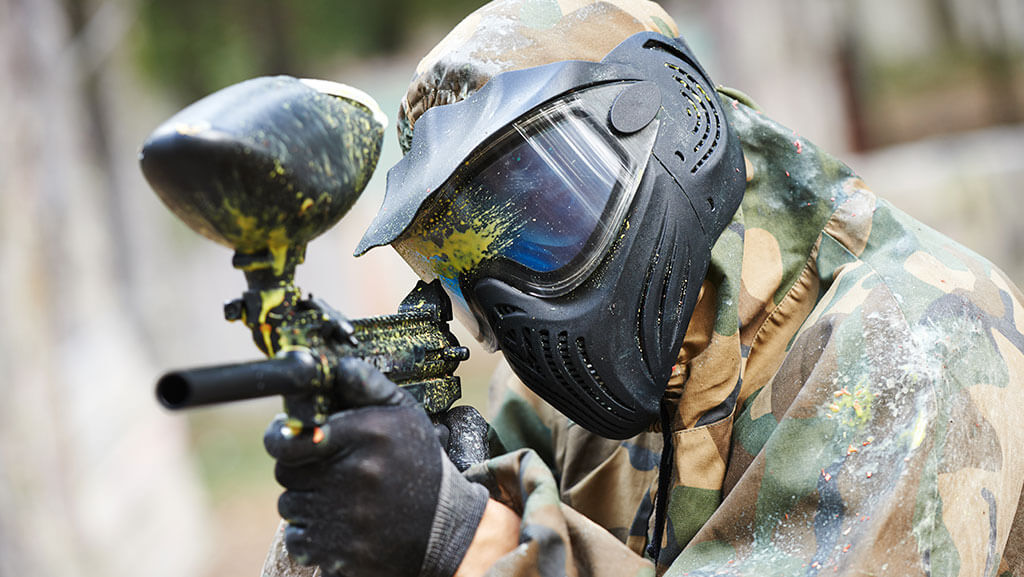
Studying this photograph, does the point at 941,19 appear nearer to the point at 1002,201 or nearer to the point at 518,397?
the point at 1002,201

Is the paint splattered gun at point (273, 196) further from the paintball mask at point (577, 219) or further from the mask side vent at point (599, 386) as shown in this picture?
the mask side vent at point (599, 386)

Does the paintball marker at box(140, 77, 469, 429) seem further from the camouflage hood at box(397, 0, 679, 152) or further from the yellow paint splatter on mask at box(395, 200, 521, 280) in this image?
the camouflage hood at box(397, 0, 679, 152)

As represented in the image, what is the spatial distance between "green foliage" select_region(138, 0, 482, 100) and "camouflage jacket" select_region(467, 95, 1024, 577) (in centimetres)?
885

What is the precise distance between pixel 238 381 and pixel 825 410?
1.06m

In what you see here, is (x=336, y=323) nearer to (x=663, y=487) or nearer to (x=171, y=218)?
(x=663, y=487)

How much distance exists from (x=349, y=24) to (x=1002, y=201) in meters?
6.62

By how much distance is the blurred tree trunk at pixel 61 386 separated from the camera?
588cm

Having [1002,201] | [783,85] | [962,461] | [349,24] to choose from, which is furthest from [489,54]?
[349,24]

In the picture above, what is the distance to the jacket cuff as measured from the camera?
1.62 m

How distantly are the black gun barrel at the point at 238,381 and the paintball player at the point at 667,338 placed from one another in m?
0.09

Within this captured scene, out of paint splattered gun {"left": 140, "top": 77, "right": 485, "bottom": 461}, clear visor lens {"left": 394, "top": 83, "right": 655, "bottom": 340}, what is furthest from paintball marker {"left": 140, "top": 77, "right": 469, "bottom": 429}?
clear visor lens {"left": 394, "top": 83, "right": 655, "bottom": 340}

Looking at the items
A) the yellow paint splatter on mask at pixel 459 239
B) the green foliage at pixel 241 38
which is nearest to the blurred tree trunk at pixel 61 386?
the green foliage at pixel 241 38

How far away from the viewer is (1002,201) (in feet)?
24.5

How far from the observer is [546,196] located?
1.96 m
